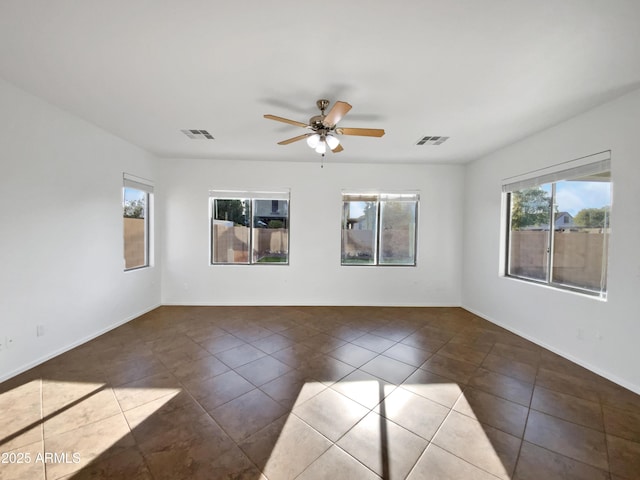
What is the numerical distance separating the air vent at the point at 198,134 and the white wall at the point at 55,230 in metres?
1.09

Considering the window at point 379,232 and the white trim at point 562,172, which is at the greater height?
the white trim at point 562,172

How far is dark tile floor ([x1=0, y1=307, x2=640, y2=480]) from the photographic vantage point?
158 cm

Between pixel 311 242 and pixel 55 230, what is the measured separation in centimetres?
348

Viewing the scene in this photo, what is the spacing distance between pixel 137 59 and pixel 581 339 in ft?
16.7

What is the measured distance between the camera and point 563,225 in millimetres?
3201

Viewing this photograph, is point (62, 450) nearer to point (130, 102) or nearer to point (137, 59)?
point (137, 59)

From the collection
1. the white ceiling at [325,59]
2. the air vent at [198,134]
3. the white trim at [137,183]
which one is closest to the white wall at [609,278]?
the white ceiling at [325,59]

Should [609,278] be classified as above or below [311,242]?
below

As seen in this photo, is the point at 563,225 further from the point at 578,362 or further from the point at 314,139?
the point at 314,139

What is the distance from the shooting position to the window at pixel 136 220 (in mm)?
3963

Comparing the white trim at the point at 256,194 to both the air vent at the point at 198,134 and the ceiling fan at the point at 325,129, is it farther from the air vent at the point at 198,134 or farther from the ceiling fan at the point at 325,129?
the ceiling fan at the point at 325,129

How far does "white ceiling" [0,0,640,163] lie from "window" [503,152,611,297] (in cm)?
72

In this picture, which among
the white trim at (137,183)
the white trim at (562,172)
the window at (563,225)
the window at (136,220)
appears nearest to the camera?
the white trim at (562,172)

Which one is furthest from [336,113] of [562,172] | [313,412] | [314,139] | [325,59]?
[562,172]
